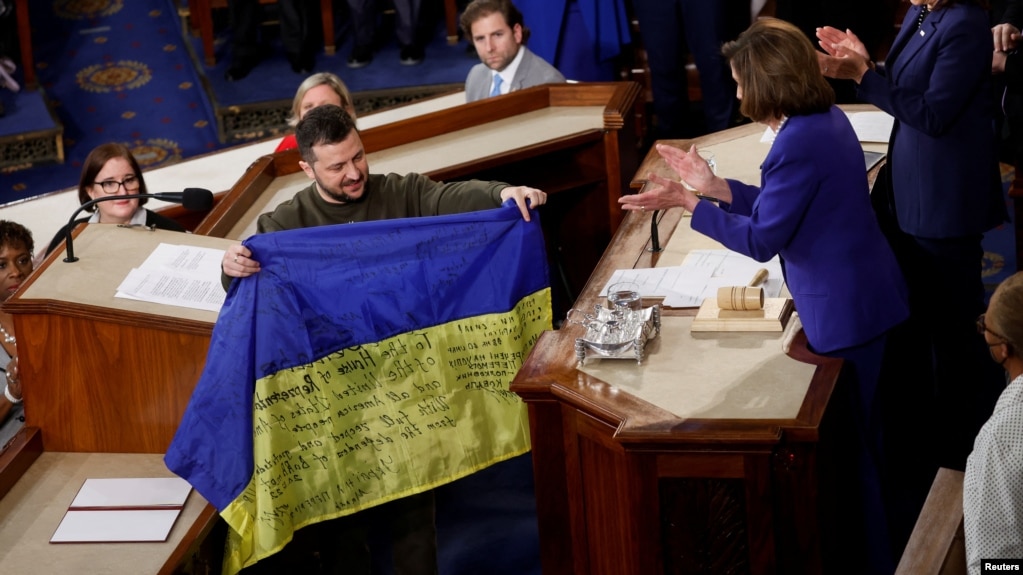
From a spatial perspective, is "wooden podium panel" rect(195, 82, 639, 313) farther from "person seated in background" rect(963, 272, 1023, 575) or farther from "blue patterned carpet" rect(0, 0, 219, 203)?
"blue patterned carpet" rect(0, 0, 219, 203)

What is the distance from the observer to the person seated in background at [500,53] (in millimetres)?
5703

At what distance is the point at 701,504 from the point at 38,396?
1827mm

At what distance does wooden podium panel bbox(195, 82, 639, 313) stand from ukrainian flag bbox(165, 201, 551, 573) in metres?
1.32

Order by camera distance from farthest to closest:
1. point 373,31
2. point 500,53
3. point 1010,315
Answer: point 373,31 → point 500,53 → point 1010,315

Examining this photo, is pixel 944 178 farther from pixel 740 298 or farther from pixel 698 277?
pixel 740 298

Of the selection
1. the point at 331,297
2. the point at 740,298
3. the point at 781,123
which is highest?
the point at 781,123

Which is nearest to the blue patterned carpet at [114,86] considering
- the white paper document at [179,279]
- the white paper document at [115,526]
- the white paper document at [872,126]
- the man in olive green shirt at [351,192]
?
the white paper document at [179,279]

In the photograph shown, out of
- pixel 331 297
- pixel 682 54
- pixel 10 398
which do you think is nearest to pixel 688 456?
pixel 331 297

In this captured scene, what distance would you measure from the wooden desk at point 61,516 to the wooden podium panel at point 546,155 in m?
1.53

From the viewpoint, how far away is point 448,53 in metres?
8.60

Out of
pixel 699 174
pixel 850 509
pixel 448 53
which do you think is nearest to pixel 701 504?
pixel 850 509

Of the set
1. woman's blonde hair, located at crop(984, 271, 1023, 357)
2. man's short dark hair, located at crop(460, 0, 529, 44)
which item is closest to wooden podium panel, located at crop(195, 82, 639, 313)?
man's short dark hair, located at crop(460, 0, 529, 44)

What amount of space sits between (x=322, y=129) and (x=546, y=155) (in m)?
1.78

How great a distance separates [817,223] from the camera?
135 inches
